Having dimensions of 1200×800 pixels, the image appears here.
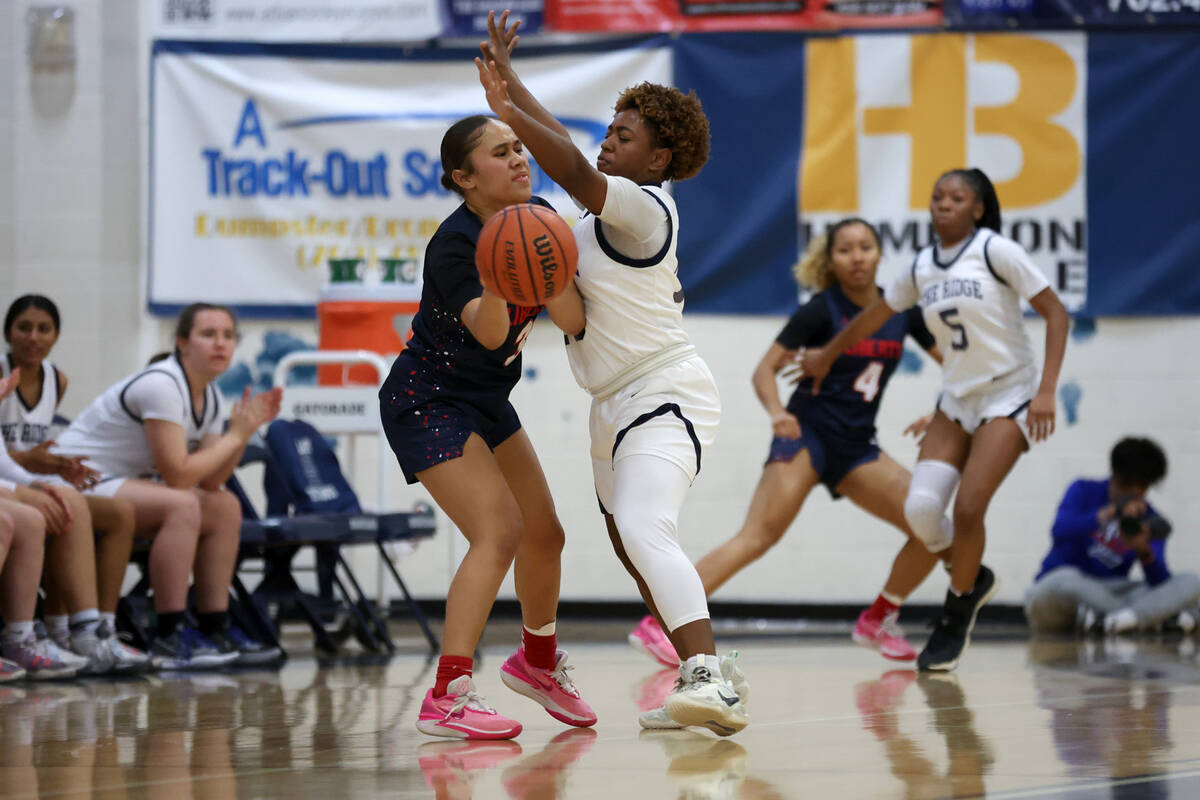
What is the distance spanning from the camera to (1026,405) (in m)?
5.66

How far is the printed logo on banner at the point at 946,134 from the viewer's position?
8.72 m

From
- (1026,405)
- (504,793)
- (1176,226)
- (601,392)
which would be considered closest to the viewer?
(504,793)

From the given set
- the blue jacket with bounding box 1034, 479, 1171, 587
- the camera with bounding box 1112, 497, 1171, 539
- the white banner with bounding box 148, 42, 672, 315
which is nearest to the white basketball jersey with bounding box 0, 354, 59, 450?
the white banner with bounding box 148, 42, 672, 315

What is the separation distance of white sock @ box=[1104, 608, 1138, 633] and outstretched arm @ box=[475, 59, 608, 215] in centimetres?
513

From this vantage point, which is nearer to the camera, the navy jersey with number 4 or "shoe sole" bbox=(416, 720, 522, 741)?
"shoe sole" bbox=(416, 720, 522, 741)

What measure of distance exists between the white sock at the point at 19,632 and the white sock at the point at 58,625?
22cm

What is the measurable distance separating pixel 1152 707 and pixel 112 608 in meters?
3.74

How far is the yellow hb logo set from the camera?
872 cm

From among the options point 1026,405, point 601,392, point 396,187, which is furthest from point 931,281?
point 396,187

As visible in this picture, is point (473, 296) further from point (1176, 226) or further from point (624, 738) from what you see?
point (1176, 226)

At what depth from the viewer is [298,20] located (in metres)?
9.19

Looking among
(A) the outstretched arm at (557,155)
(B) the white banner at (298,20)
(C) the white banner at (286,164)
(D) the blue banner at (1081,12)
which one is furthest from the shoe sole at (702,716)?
(B) the white banner at (298,20)

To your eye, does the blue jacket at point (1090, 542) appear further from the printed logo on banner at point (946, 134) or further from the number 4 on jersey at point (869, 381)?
the number 4 on jersey at point (869, 381)

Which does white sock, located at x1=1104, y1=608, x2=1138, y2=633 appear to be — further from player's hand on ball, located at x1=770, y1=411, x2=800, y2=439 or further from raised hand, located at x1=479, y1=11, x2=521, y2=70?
raised hand, located at x1=479, y1=11, x2=521, y2=70
